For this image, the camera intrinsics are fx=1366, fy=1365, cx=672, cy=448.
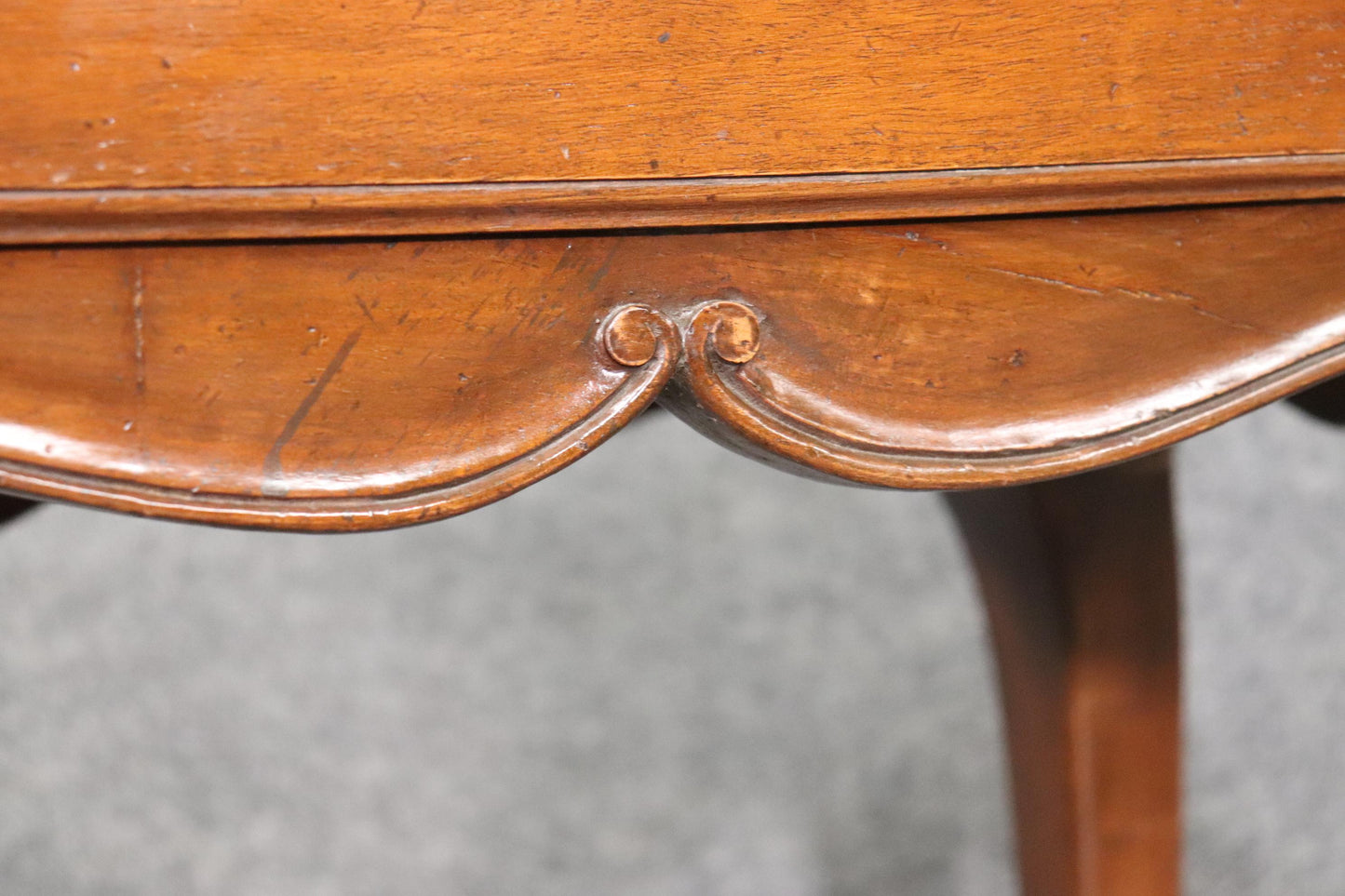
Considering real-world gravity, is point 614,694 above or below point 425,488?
above

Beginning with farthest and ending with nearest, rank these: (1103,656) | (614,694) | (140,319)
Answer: (614,694), (1103,656), (140,319)

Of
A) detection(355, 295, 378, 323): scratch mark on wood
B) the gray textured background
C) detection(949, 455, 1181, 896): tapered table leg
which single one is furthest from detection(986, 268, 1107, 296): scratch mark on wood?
the gray textured background

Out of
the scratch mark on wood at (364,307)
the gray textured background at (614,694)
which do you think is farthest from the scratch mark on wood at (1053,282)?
the gray textured background at (614,694)

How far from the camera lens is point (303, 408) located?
0.28 m

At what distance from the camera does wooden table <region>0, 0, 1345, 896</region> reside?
0.87 feet

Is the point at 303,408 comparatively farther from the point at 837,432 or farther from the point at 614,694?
the point at 614,694

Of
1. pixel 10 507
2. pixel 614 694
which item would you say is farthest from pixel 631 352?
pixel 614 694

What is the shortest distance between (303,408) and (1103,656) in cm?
38

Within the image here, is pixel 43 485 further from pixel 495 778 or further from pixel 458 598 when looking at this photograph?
pixel 458 598

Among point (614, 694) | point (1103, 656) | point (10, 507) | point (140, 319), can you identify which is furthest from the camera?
point (614, 694)

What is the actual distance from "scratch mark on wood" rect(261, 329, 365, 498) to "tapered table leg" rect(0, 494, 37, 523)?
6.6 inches

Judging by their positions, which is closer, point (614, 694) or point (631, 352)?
point (631, 352)

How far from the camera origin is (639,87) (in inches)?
10.9

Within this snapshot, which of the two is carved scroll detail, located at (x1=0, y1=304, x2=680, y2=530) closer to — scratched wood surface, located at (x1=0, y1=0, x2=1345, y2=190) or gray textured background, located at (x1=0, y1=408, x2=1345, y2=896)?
scratched wood surface, located at (x1=0, y1=0, x2=1345, y2=190)
